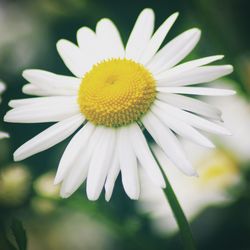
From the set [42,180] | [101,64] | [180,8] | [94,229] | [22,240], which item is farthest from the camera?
[180,8]

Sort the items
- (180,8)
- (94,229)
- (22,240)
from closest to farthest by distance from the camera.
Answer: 1. (22,240)
2. (94,229)
3. (180,8)

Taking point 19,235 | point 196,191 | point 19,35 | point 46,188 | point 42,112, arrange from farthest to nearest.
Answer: point 19,35, point 196,191, point 46,188, point 42,112, point 19,235

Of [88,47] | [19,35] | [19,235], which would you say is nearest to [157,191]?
[88,47]

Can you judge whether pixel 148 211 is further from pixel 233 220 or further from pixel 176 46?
pixel 176 46

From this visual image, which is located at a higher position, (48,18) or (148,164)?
(48,18)

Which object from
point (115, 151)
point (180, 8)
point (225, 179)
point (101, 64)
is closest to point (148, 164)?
point (115, 151)

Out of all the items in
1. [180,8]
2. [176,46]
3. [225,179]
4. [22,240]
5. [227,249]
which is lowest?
[227,249]

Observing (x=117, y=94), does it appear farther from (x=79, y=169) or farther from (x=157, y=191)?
(x=157, y=191)

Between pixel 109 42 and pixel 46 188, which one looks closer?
pixel 109 42
